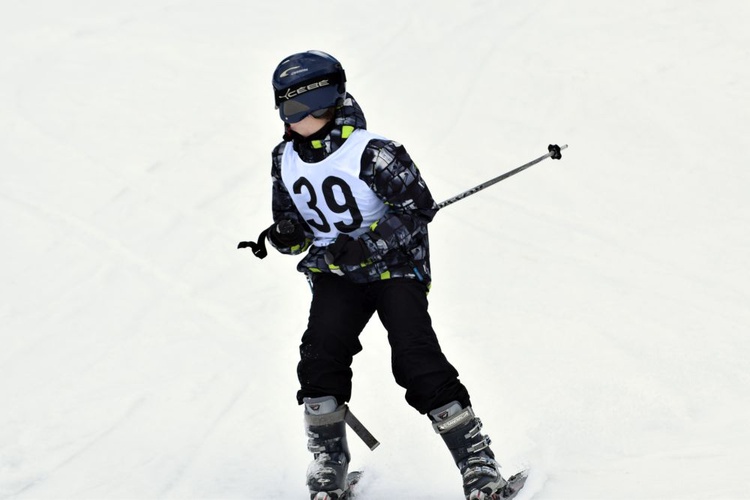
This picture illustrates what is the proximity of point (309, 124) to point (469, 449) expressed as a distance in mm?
1573

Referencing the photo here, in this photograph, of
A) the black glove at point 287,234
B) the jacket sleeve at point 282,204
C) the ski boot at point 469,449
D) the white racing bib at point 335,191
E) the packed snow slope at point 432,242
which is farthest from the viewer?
the packed snow slope at point 432,242

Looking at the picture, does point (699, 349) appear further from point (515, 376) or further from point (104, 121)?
point (104, 121)

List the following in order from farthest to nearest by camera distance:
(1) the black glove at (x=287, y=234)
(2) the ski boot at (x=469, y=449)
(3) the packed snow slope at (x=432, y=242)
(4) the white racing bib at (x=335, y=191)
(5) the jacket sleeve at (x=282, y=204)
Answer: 1. (3) the packed snow slope at (x=432, y=242)
2. (5) the jacket sleeve at (x=282, y=204)
3. (1) the black glove at (x=287, y=234)
4. (4) the white racing bib at (x=335, y=191)
5. (2) the ski boot at (x=469, y=449)

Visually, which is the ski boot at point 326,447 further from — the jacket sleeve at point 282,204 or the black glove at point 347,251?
the jacket sleeve at point 282,204

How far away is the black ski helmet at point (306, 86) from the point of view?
4297 mm

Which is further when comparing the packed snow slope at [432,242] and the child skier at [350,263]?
the packed snow slope at [432,242]

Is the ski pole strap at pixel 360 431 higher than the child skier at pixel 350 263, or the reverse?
the child skier at pixel 350 263


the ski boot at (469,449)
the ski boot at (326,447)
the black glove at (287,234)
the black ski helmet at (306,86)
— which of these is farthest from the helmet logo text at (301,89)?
the ski boot at (469,449)

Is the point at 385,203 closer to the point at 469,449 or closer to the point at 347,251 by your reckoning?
the point at 347,251

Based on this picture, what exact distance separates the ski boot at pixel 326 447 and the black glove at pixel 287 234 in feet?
2.34

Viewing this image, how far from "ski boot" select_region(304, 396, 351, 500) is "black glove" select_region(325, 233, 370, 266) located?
628 mm

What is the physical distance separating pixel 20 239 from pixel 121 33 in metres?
4.32

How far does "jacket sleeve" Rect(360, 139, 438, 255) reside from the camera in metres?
4.23

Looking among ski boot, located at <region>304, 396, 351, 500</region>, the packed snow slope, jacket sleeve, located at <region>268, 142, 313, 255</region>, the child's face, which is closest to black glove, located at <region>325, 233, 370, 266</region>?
jacket sleeve, located at <region>268, 142, 313, 255</region>
